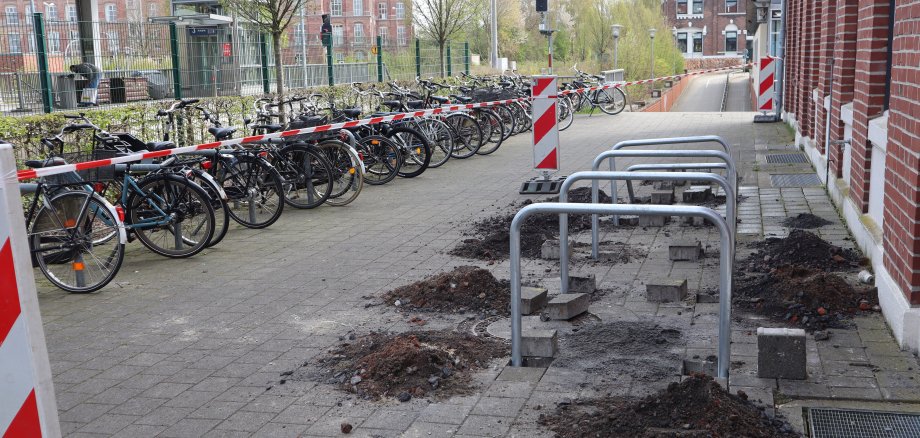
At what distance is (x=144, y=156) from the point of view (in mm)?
7773

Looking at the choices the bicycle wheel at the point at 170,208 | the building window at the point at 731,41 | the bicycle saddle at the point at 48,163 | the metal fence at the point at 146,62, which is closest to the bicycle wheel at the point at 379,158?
the metal fence at the point at 146,62

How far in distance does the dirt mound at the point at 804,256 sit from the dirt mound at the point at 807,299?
49 cm

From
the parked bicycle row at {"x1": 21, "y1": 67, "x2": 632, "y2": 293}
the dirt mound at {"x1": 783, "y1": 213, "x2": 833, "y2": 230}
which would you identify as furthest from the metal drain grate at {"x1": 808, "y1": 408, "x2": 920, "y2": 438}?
the parked bicycle row at {"x1": 21, "y1": 67, "x2": 632, "y2": 293}

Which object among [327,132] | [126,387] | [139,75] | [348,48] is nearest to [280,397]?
[126,387]

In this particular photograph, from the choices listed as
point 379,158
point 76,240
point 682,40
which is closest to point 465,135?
point 379,158

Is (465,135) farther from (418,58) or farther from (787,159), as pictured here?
(418,58)

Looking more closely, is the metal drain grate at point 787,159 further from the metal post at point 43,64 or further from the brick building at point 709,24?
the brick building at point 709,24

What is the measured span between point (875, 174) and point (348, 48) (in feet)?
51.0

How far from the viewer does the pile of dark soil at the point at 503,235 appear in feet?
25.4

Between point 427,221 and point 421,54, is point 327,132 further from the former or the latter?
point 421,54

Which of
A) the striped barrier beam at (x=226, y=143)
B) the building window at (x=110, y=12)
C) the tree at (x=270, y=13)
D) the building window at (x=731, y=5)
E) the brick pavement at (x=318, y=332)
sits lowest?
the brick pavement at (x=318, y=332)

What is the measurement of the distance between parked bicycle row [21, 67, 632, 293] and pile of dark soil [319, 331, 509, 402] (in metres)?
2.68

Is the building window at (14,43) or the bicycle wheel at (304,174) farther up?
the building window at (14,43)

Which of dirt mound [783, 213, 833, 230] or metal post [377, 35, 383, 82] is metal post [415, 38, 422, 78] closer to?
metal post [377, 35, 383, 82]
